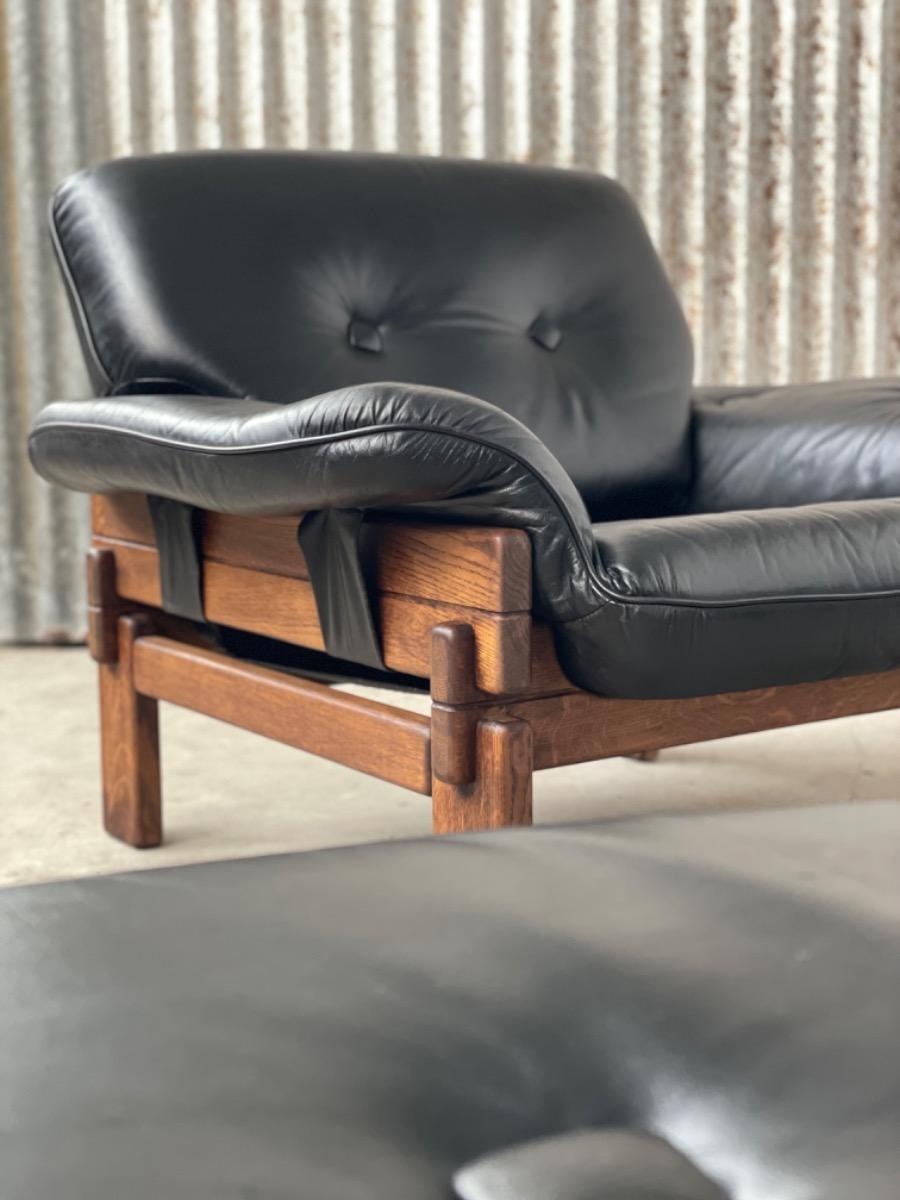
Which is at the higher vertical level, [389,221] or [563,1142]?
[389,221]

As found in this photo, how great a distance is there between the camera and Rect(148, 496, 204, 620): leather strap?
1597mm

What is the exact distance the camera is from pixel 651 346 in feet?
6.44

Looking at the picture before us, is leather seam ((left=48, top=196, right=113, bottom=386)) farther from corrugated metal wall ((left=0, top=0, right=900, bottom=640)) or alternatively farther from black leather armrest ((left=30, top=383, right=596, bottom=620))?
corrugated metal wall ((left=0, top=0, right=900, bottom=640))

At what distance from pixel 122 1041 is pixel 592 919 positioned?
168mm

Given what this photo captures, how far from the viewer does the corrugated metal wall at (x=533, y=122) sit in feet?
9.86

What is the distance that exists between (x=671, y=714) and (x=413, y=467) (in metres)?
0.36

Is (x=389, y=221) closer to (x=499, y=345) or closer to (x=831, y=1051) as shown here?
(x=499, y=345)

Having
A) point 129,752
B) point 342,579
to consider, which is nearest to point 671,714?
point 342,579

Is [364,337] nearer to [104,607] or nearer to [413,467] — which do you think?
[104,607]

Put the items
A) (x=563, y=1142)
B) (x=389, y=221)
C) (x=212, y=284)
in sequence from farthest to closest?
(x=389, y=221)
(x=212, y=284)
(x=563, y=1142)

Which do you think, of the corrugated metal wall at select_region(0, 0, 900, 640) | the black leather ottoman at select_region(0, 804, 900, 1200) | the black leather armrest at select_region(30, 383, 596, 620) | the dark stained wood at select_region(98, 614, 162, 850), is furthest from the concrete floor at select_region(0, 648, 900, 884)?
the black leather ottoman at select_region(0, 804, 900, 1200)

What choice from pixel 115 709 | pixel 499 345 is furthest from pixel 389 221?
pixel 115 709

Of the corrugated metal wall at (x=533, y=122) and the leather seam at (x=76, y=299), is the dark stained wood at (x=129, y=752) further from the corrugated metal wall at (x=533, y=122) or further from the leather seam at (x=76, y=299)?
the corrugated metal wall at (x=533, y=122)

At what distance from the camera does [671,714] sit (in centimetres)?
Result: 134
